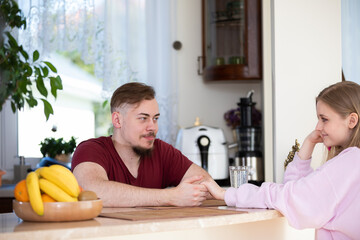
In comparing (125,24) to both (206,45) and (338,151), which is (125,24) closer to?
(206,45)

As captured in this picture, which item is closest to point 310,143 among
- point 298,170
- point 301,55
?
point 298,170

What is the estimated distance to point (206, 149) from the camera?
3518 millimetres

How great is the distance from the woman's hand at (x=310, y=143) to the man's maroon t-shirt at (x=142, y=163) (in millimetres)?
710

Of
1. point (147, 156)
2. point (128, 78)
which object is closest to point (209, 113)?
point (128, 78)

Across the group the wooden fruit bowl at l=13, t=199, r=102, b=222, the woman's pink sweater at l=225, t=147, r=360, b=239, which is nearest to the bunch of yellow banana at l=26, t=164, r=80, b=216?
the wooden fruit bowl at l=13, t=199, r=102, b=222

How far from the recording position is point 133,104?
2.30 m

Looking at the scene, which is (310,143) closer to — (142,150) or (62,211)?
(142,150)

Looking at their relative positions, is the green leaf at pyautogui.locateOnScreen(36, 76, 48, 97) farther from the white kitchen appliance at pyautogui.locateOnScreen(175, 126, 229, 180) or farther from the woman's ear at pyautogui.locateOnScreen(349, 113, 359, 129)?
the woman's ear at pyautogui.locateOnScreen(349, 113, 359, 129)

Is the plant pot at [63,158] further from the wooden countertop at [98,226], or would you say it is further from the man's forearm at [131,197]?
the wooden countertop at [98,226]

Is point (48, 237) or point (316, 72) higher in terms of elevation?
point (316, 72)

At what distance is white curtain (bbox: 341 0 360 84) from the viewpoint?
3289 mm

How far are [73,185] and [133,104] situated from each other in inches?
38.7

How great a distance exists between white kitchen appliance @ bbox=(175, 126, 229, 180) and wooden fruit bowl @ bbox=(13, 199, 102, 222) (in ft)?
7.21

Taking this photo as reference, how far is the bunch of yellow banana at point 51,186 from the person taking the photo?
4.24ft
